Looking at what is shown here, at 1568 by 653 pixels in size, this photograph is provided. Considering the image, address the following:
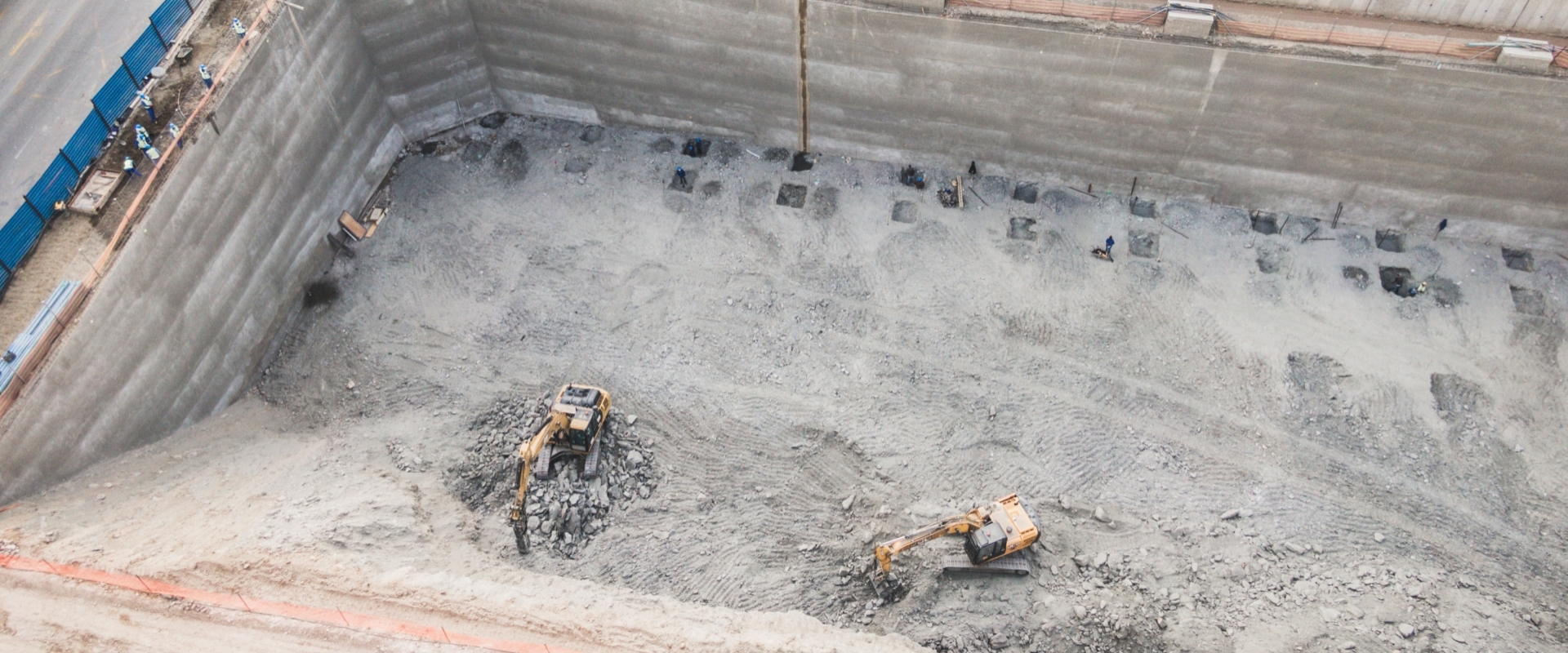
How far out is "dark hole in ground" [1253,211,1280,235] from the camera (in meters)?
21.1

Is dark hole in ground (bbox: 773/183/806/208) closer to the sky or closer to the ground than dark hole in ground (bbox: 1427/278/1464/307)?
closer to the sky

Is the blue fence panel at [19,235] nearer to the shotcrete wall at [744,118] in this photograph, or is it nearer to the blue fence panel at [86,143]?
the blue fence panel at [86,143]

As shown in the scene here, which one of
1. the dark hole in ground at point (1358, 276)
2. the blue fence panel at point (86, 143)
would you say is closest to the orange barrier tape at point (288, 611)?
the blue fence panel at point (86, 143)

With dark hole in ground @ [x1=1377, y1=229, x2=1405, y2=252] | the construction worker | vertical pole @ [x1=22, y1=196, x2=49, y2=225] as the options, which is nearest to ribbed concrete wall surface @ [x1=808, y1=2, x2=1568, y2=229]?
dark hole in ground @ [x1=1377, y1=229, x2=1405, y2=252]

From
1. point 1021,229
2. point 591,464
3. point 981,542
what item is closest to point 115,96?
point 591,464

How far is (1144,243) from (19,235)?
2159 cm

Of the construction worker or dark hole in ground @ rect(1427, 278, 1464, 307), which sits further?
dark hole in ground @ rect(1427, 278, 1464, 307)

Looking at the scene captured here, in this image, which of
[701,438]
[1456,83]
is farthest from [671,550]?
[1456,83]

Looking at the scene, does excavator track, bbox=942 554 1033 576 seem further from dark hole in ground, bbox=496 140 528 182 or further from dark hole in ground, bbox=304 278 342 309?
dark hole in ground, bbox=304 278 342 309

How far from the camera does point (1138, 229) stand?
21141 mm

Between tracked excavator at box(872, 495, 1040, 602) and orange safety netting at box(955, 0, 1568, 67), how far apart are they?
10.6m

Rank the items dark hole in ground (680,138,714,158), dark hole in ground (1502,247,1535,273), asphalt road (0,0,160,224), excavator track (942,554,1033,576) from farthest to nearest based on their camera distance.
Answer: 1. dark hole in ground (680,138,714,158)
2. dark hole in ground (1502,247,1535,273)
3. asphalt road (0,0,160,224)
4. excavator track (942,554,1033,576)

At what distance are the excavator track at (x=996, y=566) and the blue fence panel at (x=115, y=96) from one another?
17.4 meters

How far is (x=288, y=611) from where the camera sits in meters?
13.4
